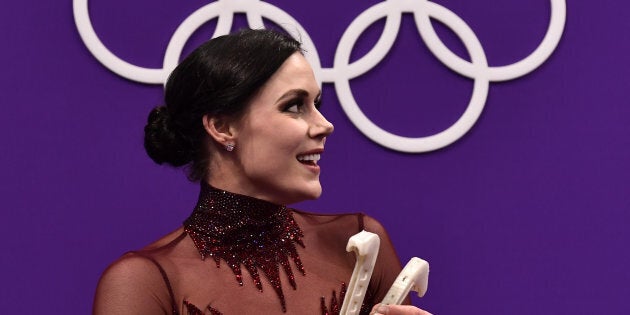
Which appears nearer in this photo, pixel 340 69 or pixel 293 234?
pixel 293 234

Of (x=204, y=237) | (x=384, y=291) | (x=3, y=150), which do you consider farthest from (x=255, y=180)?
(x=3, y=150)

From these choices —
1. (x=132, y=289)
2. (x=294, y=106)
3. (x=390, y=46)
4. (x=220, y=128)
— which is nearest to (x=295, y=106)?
(x=294, y=106)

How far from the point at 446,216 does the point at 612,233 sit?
13.1 inches

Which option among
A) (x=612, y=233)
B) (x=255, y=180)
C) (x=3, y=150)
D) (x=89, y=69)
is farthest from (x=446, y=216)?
(x=3, y=150)

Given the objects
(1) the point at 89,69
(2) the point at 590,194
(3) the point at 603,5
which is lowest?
(2) the point at 590,194

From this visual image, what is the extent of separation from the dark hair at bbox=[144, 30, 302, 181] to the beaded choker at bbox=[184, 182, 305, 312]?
0.07 metres

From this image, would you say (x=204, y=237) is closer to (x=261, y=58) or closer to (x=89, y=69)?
(x=261, y=58)

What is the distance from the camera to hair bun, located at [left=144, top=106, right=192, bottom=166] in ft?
4.98

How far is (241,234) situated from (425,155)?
606 mm

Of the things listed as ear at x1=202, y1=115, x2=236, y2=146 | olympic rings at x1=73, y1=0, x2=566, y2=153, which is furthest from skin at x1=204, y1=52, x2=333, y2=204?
olympic rings at x1=73, y1=0, x2=566, y2=153

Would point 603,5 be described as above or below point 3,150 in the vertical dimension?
above

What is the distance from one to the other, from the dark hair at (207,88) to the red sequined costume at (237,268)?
78mm

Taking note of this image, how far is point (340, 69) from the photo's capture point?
6.40 feet

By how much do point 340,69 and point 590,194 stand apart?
556mm
